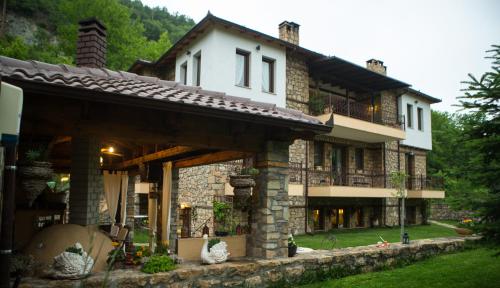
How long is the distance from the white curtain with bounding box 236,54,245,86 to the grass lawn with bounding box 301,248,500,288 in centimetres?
850

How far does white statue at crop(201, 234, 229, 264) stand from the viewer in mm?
6031

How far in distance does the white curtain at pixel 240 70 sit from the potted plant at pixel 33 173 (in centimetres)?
988

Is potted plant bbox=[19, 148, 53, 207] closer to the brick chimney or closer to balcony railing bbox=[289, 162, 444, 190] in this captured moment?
the brick chimney

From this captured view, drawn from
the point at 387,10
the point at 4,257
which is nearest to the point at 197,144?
the point at 4,257

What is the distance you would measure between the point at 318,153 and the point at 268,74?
14.8 ft

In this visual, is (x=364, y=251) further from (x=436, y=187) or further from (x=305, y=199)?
(x=436, y=187)

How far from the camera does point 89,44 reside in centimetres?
806

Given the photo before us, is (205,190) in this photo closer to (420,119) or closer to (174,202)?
(174,202)

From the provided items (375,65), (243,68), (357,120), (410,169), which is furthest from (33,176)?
(410,169)

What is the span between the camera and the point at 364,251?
26.6 ft

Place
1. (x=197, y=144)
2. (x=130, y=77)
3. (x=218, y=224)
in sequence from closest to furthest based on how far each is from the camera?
A: (x=197, y=144)
(x=130, y=77)
(x=218, y=224)

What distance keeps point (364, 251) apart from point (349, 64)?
9.92 m

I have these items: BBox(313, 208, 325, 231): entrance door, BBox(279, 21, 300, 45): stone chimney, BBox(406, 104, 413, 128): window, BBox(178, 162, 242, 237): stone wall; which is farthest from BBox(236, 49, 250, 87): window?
BBox(406, 104, 413, 128): window

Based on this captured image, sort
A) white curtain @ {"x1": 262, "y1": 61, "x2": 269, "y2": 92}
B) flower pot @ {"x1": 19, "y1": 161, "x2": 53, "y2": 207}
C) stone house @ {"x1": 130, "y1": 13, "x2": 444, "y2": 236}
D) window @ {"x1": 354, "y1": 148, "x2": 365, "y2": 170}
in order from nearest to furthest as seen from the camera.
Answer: flower pot @ {"x1": 19, "y1": 161, "x2": 53, "y2": 207} < stone house @ {"x1": 130, "y1": 13, "x2": 444, "y2": 236} < white curtain @ {"x1": 262, "y1": 61, "x2": 269, "y2": 92} < window @ {"x1": 354, "y1": 148, "x2": 365, "y2": 170}
